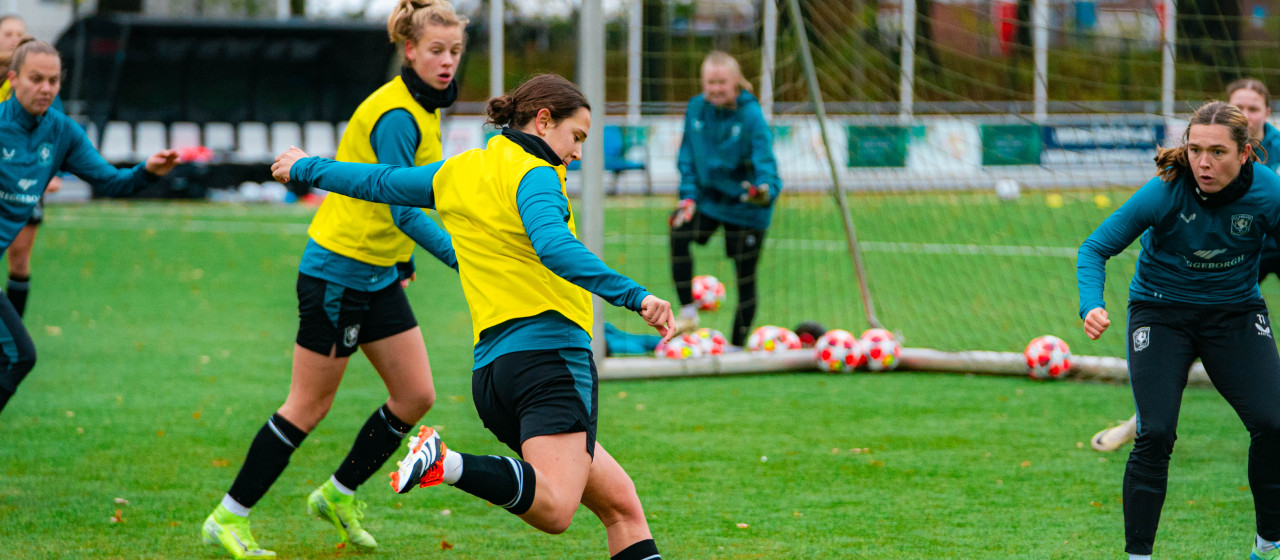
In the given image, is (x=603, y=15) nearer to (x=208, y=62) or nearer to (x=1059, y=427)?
(x=1059, y=427)

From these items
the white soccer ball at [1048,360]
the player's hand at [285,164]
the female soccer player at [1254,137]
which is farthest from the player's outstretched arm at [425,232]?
the white soccer ball at [1048,360]

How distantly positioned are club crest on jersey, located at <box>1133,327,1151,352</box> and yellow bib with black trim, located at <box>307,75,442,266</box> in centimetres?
249

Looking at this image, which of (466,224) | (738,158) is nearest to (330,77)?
(738,158)

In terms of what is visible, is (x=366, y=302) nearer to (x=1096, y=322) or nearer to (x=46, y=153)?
(x=46, y=153)

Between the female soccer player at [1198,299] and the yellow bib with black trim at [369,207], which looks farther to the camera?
the yellow bib with black trim at [369,207]

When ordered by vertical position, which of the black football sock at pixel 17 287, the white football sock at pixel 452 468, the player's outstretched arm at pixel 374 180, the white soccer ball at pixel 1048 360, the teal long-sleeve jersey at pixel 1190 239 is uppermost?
the player's outstretched arm at pixel 374 180

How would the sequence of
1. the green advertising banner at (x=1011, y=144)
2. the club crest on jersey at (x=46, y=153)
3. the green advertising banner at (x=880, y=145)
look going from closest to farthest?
the club crest on jersey at (x=46, y=153) → the green advertising banner at (x=880, y=145) → the green advertising banner at (x=1011, y=144)

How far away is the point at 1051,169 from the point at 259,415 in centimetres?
547

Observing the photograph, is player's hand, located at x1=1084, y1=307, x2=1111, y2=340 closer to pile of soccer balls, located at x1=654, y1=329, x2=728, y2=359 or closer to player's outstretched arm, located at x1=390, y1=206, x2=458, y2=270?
player's outstretched arm, located at x1=390, y1=206, x2=458, y2=270

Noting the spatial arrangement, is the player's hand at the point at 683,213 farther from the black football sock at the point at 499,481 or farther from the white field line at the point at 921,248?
the black football sock at the point at 499,481

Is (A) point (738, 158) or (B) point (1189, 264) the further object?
(A) point (738, 158)

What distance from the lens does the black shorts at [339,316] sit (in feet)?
14.5

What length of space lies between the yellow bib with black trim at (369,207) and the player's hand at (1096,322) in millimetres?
2276

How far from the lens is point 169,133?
2477 centimetres
